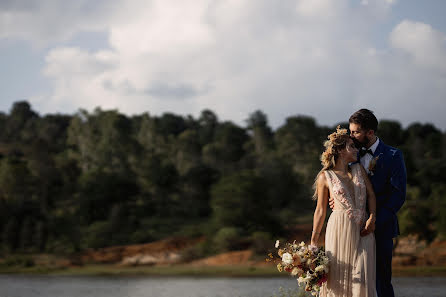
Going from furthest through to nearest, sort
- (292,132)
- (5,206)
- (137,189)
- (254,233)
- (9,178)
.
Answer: (292,132)
(137,189)
(9,178)
(5,206)
(254,233)

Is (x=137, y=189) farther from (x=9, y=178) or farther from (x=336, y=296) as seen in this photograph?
(x=336, y=296)

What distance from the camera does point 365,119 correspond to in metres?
5.79

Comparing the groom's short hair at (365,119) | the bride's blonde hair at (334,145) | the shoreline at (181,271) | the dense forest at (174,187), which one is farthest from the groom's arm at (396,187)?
the dense forest at (174,187)

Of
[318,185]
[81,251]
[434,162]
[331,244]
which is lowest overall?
[81,251]

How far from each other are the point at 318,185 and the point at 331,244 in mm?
619

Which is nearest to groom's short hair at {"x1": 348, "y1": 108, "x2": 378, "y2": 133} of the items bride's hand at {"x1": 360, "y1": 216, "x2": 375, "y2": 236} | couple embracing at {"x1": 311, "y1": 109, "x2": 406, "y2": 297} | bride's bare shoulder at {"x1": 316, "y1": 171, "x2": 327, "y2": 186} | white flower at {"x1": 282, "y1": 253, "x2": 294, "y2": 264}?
couple embracing at {"x1": 311, "y1": 109, "x2": 406, "y2": 297}

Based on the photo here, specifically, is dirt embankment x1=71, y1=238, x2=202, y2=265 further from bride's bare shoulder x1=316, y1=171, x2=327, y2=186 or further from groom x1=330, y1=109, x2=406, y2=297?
groom x1=330, y1=109, x2=406, y2=297

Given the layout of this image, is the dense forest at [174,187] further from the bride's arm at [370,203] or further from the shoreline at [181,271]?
the bride's arm at [370,203]

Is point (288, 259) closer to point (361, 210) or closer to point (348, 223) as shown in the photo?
point (348, 223)

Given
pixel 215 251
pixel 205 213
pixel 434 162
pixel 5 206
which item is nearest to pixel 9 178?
pixel 5 206

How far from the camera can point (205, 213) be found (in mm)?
43781

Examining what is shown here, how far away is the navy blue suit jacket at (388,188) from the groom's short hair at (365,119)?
296mm

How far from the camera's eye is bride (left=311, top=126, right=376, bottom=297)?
570cm

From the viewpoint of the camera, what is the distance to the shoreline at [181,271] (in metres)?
25.8
